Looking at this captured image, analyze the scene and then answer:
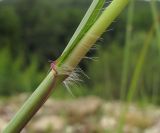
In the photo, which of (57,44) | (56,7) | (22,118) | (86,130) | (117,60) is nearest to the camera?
(22,118)

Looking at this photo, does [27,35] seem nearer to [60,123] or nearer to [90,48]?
[60,123]

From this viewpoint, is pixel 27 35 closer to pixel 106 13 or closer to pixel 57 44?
pixel 57 44

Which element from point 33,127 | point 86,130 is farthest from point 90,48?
point 33,127

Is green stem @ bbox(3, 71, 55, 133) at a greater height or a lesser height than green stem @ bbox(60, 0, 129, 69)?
lesser

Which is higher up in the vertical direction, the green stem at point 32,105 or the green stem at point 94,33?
the green stem at point 94,33

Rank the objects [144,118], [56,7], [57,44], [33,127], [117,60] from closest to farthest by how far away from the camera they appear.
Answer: [33,127], [144,118], [117,60], [57,44], [56,7]

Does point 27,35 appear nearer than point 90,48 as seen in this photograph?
No

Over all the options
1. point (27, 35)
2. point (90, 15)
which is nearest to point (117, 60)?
point (27, 35)

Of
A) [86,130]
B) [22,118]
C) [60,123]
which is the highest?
[22,118]

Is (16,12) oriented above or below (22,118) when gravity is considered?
below
